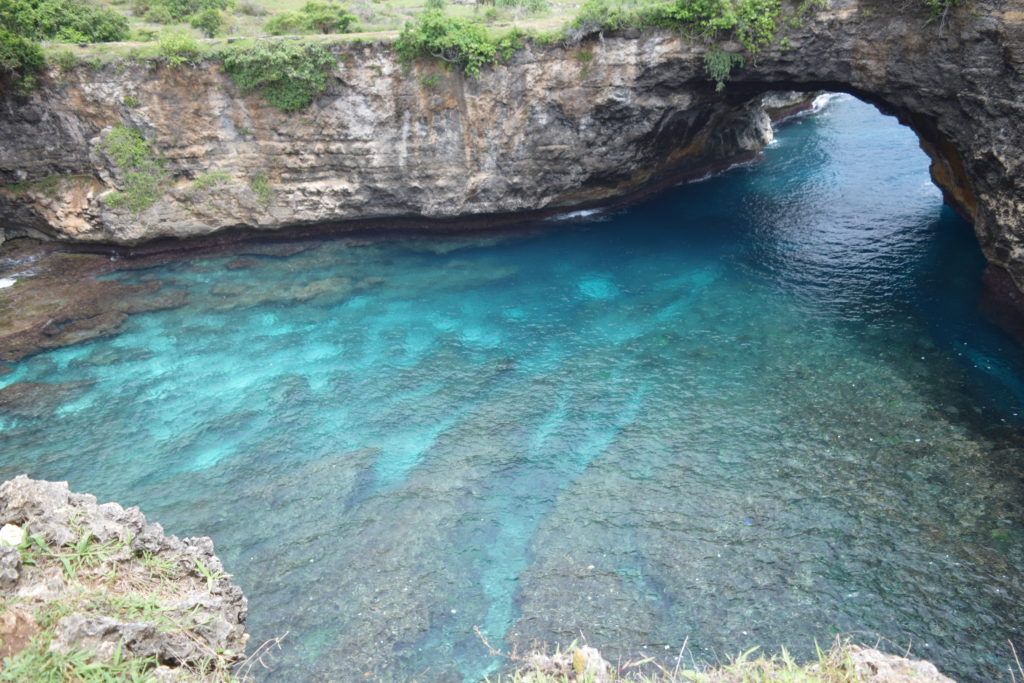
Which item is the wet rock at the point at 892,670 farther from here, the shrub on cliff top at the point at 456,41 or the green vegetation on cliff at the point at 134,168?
the green vegetation on cliff at the point at 134,168

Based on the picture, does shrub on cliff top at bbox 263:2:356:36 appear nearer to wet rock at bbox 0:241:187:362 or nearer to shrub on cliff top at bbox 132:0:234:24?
shrub on cliff top at bbox 132:0:234:24

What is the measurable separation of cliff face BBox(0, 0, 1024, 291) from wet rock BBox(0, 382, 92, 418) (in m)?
7.48

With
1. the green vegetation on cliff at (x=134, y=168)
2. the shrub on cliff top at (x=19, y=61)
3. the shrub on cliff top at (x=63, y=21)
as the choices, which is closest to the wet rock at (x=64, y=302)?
the green vegetation on cliff at (x=134, y=168)

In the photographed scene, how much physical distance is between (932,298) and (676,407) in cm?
1010

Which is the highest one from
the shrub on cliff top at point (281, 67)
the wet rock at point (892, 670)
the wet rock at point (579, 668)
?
the shrub on cliff top at point (281, 67)

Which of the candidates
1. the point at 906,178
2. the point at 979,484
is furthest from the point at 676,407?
the point at 906,178

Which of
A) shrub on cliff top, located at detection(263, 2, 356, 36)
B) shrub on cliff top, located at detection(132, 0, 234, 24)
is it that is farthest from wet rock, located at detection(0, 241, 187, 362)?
shrub on cliff top, located at detection(263, 2, 356, 36)

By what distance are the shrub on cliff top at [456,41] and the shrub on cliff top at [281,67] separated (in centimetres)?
294

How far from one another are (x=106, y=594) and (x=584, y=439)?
1087 cm

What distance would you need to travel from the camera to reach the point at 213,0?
26672 millimetres

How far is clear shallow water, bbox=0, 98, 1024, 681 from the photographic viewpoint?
38.5ft

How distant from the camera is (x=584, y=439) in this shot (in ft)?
52.2

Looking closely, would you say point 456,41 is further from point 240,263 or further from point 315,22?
point 240,263

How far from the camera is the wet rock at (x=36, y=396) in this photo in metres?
17.9
